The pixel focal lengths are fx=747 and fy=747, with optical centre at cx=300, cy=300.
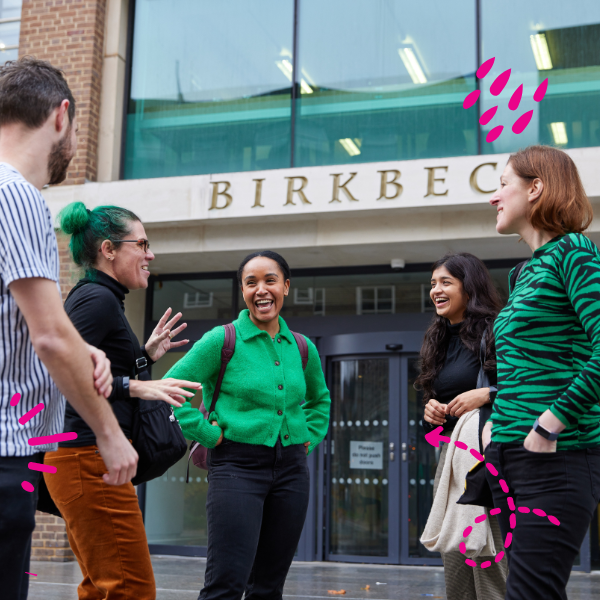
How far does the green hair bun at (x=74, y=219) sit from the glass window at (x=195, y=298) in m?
6.70

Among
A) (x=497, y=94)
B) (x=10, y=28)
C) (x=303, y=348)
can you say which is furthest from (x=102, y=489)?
(x=10, y=28)

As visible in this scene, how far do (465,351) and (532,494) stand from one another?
171cm

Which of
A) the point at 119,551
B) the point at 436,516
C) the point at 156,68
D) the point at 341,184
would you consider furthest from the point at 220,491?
the point at 156,68

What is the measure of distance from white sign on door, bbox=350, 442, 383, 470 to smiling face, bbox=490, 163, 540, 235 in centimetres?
675

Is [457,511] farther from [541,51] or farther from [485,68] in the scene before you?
[541,51]

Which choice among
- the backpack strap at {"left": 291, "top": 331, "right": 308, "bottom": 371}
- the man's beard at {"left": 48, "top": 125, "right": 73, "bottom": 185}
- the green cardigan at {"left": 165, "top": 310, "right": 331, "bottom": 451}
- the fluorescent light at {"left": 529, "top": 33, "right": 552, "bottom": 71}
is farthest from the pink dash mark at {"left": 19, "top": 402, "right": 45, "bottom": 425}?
the fluorescent light at {"left": 529, "top": 33, "right": 552, "bottom": 71}

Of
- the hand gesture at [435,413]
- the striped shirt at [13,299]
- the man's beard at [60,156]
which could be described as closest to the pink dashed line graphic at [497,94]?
the hand gesture at [435,413]

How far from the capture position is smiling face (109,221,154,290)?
3236 millimetres

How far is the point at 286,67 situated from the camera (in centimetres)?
946

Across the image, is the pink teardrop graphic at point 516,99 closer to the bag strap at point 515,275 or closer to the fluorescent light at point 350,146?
the fluorescent light at point 350,146

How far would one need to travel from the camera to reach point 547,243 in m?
2.56

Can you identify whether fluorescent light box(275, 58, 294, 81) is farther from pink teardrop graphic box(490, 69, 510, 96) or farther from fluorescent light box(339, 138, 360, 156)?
pink teardrop graphic box(490, 69, 510, 96)

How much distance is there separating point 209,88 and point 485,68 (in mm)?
3486

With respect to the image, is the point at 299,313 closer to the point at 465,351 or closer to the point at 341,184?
the point at 341,184
